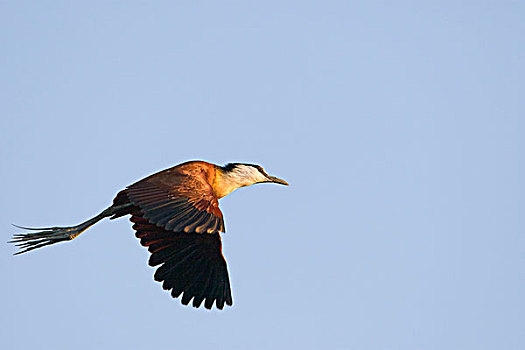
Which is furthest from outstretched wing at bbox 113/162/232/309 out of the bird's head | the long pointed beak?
the long pointed beak

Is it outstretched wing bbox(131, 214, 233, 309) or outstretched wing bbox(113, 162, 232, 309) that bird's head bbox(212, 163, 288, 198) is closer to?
outstretched wing bbox(113, 162, 232, 309)

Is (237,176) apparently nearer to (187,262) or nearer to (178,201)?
(187,262)

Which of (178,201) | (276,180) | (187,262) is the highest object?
(276,180)

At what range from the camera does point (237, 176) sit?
56.8ft

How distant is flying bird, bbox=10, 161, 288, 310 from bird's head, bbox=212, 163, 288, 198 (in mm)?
558

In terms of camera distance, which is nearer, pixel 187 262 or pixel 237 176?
pixel 187 262

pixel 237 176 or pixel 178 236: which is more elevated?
pixel 237 176

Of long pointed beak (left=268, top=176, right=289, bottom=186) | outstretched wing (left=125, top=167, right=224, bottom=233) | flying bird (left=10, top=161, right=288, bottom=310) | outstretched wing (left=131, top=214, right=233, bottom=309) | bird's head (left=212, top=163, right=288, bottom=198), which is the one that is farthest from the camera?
long pointed beak (left=268, top=176, right=289, bottom=186)

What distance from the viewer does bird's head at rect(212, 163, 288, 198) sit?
1700cm

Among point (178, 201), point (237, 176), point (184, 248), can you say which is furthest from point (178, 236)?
point (237, 176)

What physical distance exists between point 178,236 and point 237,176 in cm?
204

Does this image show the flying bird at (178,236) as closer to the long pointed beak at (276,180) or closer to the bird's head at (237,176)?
the bird's head at (237,176)

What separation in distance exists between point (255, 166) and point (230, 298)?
10.9 feet

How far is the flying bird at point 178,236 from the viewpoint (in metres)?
14.9
